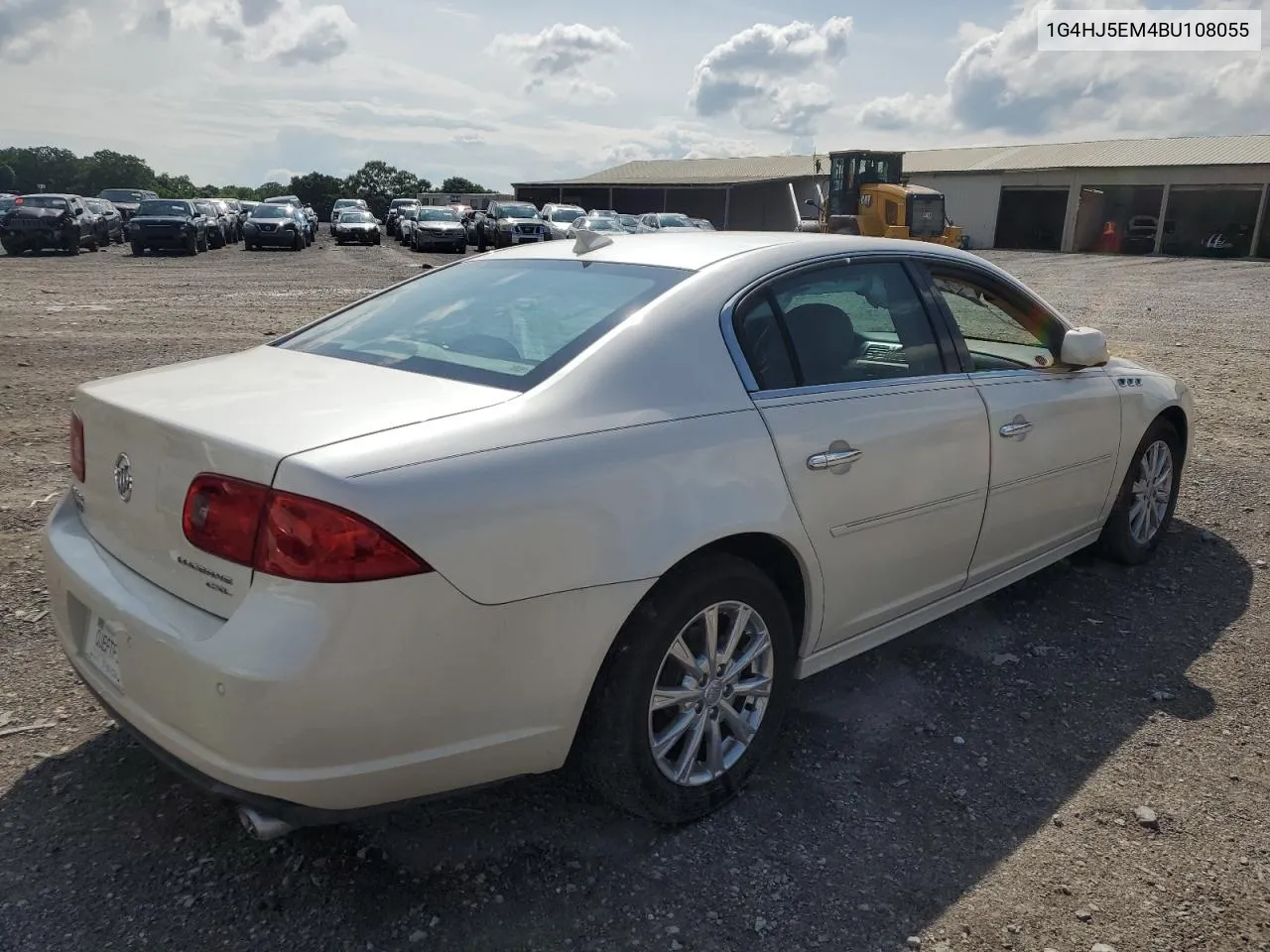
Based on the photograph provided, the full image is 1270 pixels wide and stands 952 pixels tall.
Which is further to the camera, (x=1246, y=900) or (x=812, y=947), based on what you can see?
(x=1246, y=900)

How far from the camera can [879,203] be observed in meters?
29.7

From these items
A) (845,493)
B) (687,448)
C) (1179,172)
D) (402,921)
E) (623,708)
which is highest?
(1179,172)

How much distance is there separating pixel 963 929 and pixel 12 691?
3.11 metres

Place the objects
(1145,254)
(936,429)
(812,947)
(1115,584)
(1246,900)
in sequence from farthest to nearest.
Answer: (1145,254) < (1115,584) < (936,429) < (1246,900) < (812,947)

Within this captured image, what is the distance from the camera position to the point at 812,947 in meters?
2.37

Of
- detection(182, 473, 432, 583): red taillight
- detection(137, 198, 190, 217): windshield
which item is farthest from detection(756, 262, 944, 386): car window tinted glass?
detection(137, 198, 190, 217): windshield

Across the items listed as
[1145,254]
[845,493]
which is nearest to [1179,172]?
[1145,254]

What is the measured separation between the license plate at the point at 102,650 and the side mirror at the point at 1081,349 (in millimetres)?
A: 3557

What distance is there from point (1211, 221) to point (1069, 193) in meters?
6.03

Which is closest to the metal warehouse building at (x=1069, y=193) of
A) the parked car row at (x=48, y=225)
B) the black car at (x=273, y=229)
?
the black car at (x=273, y=229)

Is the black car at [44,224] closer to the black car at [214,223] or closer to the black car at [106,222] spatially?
the black car at [106,222]

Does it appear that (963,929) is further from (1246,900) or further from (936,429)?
(936,429)

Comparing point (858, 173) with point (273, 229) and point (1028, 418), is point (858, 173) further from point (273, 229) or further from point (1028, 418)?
point (1028, 418)

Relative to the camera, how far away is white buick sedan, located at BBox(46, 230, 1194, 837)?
2.12 m
